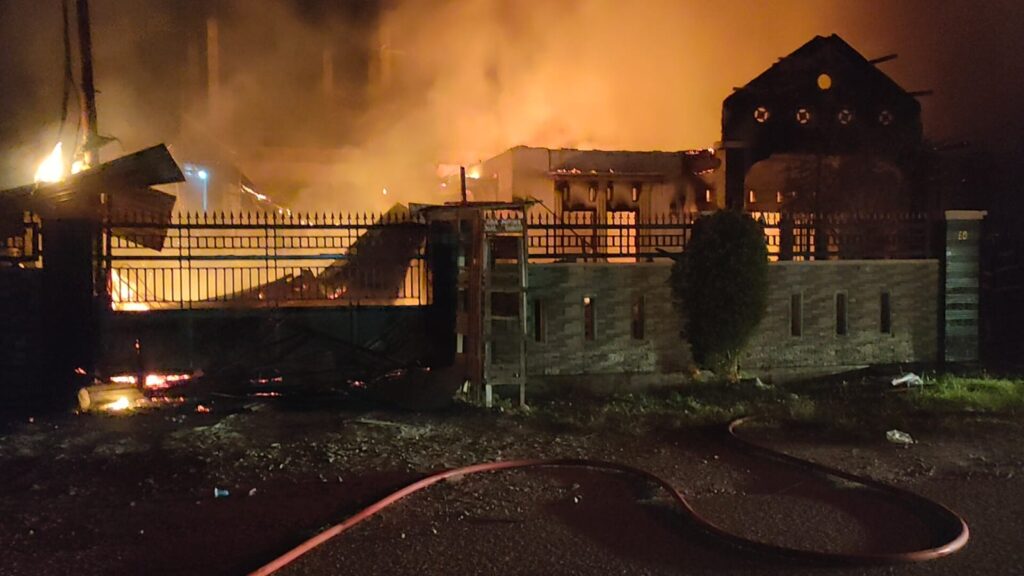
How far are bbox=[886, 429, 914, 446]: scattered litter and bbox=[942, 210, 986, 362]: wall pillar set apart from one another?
4.28 meters

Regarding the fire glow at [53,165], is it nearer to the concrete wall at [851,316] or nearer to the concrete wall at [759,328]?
the concrete wall at [759,328]

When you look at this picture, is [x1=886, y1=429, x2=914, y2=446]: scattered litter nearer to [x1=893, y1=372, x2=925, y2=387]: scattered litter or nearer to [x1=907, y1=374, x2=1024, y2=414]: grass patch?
[x1=907, y1=374, x2=1024, y2=414]: grass patch

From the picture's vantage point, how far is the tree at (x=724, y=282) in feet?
30.7

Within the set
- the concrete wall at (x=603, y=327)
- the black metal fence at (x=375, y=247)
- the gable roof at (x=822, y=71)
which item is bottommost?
the concrete wall at (x=603, y=327)

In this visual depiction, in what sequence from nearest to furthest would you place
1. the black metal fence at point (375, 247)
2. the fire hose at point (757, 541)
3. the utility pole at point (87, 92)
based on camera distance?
1. the fire hose at point (757, 541)
2. the black metal fence at point (375, 247)
3. the utility pole at point (87, 92)

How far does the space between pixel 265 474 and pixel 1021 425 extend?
6991 millimetres

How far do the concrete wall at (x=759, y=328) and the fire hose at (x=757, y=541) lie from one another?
2871 millimetres

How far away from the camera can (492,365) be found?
871 cm

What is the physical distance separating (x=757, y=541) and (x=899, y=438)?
3.22 m

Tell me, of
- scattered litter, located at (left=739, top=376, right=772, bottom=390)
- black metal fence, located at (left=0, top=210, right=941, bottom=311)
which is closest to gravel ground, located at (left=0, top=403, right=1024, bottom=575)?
scattered litter, located at (left=739, top=376, right=772, bottom=390)

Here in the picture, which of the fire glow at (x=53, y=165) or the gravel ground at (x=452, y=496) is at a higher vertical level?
the fire glow at (x=53, y=165)

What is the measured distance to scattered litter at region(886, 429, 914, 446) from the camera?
23.6 ft

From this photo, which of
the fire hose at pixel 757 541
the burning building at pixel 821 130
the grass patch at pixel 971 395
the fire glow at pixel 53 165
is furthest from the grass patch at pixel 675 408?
the burning building at pixel 821 130

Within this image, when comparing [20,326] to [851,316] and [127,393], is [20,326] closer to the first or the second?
[127,393]
